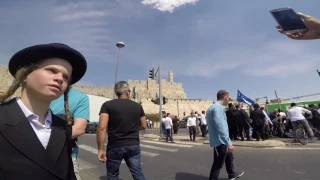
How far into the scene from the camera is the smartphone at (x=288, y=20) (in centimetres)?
211

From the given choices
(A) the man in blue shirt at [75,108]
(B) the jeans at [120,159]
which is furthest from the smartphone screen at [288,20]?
(B) the jeans at [120,159]

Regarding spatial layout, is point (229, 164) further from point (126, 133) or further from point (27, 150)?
point (27, 150)

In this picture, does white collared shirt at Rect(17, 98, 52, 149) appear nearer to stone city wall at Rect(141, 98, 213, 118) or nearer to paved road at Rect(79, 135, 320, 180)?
paved road at Rect(79, 135, 320, 180)

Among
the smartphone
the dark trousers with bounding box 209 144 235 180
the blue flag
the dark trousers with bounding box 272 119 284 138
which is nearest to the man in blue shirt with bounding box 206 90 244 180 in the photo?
the dark trousers with bounding box 209 144 235 180

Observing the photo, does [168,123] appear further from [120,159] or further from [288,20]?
[288,20]

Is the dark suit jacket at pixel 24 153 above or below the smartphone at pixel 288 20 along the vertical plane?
below

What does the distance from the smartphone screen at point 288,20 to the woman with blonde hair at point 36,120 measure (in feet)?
5.69

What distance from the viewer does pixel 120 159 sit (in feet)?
10.9

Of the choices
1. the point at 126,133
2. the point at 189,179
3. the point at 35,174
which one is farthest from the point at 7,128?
the point at 189,179

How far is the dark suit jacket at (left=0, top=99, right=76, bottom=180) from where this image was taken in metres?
1.16

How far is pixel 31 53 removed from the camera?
4.65 feet

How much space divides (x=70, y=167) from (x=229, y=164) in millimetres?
4223

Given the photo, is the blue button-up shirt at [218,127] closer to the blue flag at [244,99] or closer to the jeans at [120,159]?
the jeans at [120,159]

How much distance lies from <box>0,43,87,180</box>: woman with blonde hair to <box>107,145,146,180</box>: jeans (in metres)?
1.82
